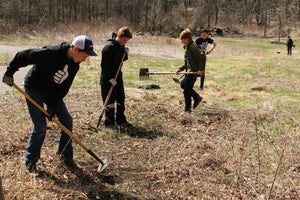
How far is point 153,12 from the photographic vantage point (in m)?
39.1

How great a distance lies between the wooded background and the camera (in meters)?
37.5

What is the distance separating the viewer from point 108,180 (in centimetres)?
368

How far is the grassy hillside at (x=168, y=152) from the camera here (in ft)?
10.8

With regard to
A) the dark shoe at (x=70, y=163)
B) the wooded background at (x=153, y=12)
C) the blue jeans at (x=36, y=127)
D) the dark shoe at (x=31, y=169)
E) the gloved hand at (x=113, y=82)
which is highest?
the wooded background at (x=153, y=12)

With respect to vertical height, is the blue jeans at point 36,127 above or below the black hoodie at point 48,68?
below

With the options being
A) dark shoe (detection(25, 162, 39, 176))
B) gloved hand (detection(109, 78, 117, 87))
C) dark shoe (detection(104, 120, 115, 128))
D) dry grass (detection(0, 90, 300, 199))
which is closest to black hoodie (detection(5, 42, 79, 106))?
dark shoe (detection(25, 162, 39, 176))

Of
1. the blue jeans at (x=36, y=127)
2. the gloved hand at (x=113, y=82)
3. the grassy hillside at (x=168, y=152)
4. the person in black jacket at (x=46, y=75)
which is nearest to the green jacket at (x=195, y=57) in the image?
the grassy hillside at (x=168, y=152)

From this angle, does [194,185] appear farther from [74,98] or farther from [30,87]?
[74,98]

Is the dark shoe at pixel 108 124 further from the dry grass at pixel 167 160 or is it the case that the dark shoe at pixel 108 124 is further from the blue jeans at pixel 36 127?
the blue jeans at pixel 36 127

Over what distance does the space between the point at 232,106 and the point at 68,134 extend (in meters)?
4.89

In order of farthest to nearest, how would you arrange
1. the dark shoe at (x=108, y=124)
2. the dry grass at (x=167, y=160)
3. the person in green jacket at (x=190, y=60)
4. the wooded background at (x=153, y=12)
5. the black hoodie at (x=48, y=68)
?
1. the wooded background at (x=153, y=12)
2. the person in green jacket at (x=190, y=60)
3. the dark shoe at (x=108, y=124)
4. the dry grass at (x=167, y=160)
5. the black hoodie at (x=48, y=68)

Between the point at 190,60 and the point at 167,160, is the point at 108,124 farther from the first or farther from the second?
the point at 190,60

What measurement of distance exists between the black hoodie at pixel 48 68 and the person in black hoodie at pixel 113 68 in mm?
1521

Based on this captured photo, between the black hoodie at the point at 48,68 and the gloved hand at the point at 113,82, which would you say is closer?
the black hoodie at the point at 48,68
